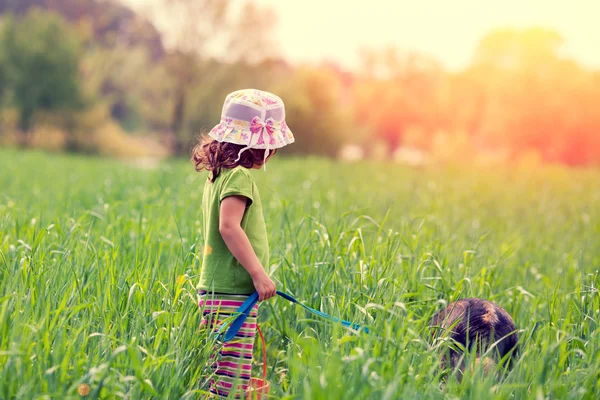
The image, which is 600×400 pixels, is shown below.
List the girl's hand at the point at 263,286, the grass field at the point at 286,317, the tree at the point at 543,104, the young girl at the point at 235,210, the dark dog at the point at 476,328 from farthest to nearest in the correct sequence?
the tree at the point at 543,104 → the dark dog at the point at 476,328 → the young girl at the point at 235,210 → the girl's hand at the point at 263,286 → the grass field at the point at 286,317

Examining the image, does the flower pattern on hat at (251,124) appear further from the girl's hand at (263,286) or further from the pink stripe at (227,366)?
the pink stripe at (227,366)

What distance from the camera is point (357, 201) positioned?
8594 mm

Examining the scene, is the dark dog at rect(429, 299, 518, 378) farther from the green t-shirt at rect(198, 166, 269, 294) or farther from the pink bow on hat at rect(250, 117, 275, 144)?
the pink bow on hat at rect(250, 117, 275, 144)

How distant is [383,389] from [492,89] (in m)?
32.3

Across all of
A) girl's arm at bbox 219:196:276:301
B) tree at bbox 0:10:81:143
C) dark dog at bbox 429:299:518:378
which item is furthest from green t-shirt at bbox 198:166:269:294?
tree at bbox 0:10:81:143

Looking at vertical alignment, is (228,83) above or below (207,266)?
above

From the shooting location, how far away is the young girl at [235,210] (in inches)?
110

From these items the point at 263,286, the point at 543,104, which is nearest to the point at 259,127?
the point at 263,286

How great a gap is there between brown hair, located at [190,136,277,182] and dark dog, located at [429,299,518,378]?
116 cm

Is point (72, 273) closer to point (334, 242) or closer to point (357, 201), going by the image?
point (334, 242)

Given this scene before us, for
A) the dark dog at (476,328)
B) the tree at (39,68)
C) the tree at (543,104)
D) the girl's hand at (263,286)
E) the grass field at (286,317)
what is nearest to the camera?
the grass field at (286,317)

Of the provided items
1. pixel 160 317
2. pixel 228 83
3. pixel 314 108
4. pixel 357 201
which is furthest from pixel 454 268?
pixel 314 108

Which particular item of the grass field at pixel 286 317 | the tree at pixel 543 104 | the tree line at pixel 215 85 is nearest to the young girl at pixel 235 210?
the grass field at pixel 286 317

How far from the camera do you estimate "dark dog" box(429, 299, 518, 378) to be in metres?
2.98
